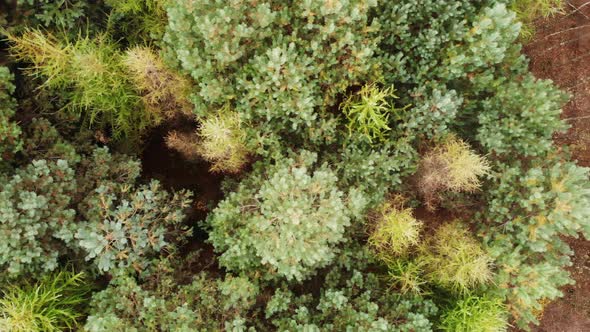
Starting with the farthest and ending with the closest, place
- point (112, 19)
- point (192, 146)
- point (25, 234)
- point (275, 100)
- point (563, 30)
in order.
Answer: point (563, 30), point (192, 146), point (112, 19), point (275, 100), point (25, 234)

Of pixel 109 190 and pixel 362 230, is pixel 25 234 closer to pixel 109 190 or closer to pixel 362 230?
pixel 109 190

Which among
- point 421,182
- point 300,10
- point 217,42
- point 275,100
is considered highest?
point 300,10

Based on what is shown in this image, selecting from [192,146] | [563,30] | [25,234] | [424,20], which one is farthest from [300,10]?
[563,30]

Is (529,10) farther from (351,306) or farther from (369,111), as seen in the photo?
(351,306)

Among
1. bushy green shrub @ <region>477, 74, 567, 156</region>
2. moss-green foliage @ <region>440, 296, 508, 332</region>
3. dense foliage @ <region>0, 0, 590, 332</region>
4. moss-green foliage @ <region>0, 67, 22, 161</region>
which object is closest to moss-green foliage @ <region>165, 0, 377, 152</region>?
dense foliage @ <region>0, 0, 590, 332</region>

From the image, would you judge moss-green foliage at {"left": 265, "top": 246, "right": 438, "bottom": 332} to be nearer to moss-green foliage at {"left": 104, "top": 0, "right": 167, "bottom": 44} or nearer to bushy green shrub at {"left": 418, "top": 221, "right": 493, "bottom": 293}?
bushy green shrub at {"left": 418, "top": 221, "right": 493, "bottom": 293}

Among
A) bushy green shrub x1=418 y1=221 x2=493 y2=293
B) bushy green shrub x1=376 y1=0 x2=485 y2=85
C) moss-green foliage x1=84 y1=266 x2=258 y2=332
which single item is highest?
bushy green shrub x1=376 y1=0 x2=485 y2=85
